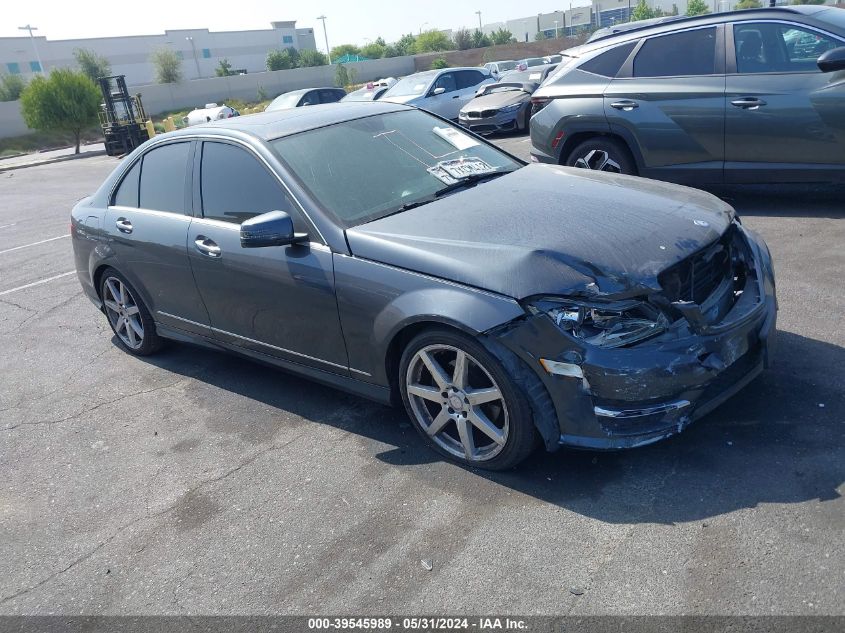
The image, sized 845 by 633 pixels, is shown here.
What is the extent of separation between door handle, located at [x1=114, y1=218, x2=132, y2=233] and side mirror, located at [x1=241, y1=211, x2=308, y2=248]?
1.69 meters

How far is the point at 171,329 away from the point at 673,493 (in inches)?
141

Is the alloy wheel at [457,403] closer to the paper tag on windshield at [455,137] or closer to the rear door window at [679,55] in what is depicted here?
the paper tag on windshield at [455,137]

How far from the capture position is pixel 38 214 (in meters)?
14.6

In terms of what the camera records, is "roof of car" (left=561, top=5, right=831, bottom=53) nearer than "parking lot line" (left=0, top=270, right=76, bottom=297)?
Yes

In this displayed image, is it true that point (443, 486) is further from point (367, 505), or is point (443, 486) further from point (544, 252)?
point (544, 252)

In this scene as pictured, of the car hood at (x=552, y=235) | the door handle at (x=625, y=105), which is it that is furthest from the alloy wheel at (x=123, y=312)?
the door handle at (x=625, y=105)

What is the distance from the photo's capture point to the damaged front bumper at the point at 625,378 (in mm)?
3146

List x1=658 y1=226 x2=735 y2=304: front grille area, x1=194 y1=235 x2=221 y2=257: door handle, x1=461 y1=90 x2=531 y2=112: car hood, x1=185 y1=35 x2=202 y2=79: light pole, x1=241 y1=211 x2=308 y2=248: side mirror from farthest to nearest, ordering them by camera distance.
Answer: x1=185 y1=35 x2=202 y2=79: light pole < x1=461 y1=90 x2=531 y2=112: car hood < x1=194 y1=235 x2=221 y2=257: door handle < x1=241 y1=211 x2=308 y2=248: side mirror < x1=658 y1=226 x2=735 y2=304: front grille area

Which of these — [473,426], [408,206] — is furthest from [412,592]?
[408,206]

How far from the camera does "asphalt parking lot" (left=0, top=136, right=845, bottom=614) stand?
281cm

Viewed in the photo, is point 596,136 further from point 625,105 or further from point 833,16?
point 833,16

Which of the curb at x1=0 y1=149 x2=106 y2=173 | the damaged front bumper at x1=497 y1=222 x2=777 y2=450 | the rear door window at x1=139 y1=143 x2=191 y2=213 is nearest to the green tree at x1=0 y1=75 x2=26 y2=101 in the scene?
the curb at x1=0 y1=149 x2=106 y2=173

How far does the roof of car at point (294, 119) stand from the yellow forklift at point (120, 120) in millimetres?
25456

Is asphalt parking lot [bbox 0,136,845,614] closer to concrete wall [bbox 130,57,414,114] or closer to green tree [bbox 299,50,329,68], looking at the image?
concrete wall [bbox 130,57,414,114]
